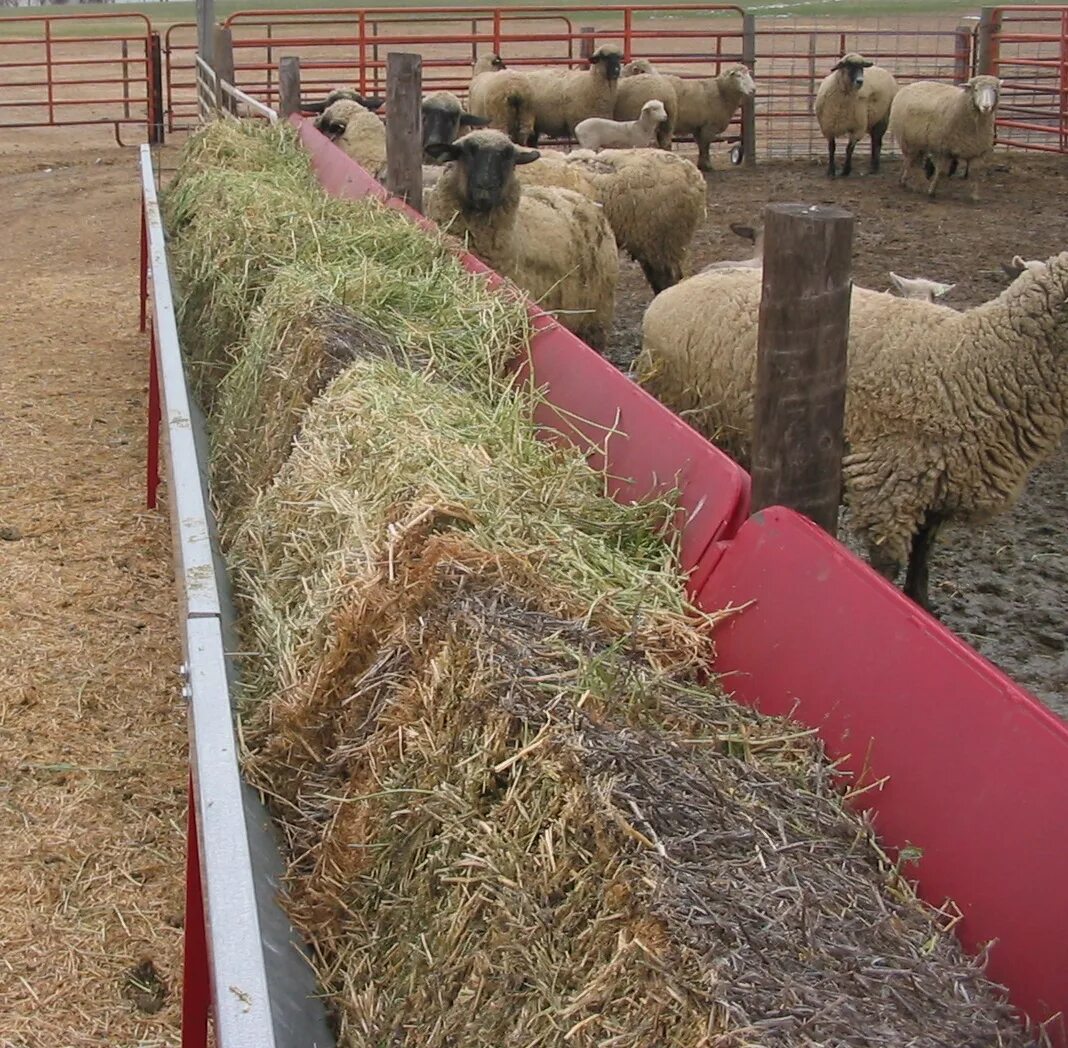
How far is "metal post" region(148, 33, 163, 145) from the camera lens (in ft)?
60.4

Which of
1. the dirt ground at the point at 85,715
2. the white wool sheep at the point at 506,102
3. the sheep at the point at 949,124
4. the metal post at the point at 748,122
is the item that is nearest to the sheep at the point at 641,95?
the metal post at the point at 748,122

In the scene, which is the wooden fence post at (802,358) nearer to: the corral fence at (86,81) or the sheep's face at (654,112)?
the corral fence at (86,81)

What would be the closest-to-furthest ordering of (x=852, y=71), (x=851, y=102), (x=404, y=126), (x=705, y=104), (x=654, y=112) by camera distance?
(x=404, y=126), (x=654, y=112), (x=852, y=71), (x=851, y=102), (x=705, y=104)

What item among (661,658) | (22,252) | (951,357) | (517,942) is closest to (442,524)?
(661,658)

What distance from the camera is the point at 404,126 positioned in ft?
21.0

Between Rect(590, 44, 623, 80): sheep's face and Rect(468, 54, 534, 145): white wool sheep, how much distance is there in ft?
3.09

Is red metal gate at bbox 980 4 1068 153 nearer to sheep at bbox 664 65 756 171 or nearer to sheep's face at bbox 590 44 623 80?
sheep at bbox 664 65 756 171

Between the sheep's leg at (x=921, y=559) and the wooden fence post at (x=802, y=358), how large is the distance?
2.14 metres

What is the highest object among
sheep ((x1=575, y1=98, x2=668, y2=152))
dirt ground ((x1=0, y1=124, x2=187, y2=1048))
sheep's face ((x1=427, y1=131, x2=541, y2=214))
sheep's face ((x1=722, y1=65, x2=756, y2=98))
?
sheep's face ((x1=722, y1=65, x2=756, y2=98))

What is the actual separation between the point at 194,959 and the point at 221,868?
1.97ft

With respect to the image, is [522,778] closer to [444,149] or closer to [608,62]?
[444,149]

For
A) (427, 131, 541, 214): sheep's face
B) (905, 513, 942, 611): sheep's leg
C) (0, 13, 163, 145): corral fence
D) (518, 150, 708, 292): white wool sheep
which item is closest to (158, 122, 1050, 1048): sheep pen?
(905, 513, 942, 611): sheep's leg

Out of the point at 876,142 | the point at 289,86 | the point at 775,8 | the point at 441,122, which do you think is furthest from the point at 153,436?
the point at 775,8

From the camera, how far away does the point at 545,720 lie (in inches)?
88.9
